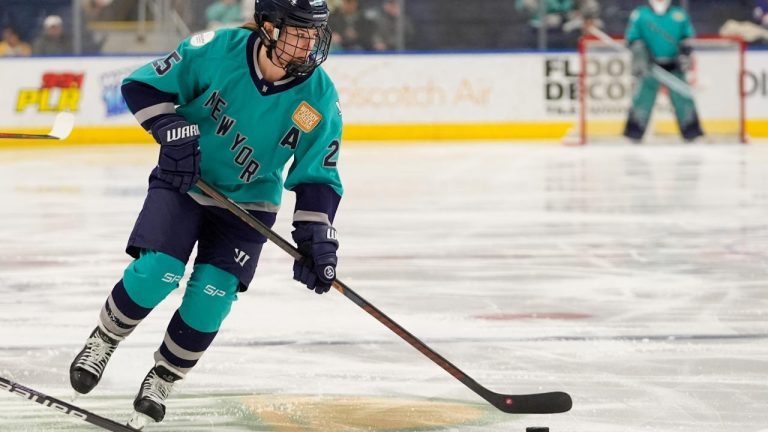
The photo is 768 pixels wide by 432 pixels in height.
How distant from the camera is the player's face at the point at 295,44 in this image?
115 inches

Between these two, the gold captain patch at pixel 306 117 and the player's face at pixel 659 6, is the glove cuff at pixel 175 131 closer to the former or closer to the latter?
the gold captain patch at pixel 306 117

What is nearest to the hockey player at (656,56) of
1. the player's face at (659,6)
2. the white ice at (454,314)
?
the player's face at (659,6)

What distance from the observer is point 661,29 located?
1286cm

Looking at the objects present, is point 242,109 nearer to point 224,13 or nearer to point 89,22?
point 224,13

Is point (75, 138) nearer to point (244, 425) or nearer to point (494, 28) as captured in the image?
point (494, 28)

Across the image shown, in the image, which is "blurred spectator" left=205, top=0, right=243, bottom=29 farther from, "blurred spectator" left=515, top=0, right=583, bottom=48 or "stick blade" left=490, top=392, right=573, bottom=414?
"stick blade" left=490, top=392, right=573, bottom=414

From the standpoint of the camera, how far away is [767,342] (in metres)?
3.89

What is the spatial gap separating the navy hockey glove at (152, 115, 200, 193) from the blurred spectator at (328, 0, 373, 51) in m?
10.1

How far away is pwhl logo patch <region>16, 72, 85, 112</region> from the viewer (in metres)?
12.7

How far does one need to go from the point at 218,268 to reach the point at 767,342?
1.64 meters

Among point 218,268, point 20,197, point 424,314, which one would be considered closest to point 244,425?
point 218,268

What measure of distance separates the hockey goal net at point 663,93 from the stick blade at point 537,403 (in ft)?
32.5

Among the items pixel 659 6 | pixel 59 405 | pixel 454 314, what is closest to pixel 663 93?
pixel 659 6

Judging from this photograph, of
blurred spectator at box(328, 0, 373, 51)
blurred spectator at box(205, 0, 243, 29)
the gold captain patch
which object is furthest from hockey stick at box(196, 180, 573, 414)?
blurred spectator at box(328, 0, 373, 51)
